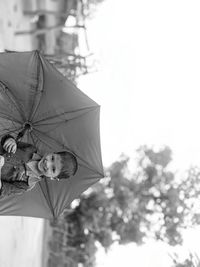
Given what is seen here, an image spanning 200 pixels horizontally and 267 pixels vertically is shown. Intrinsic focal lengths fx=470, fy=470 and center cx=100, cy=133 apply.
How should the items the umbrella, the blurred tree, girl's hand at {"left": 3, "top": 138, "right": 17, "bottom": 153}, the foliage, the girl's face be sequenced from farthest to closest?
the blurred tree → the umbrella → the foliage → girl's hand at {"left": 3, "top": 138, "right": 17, "bottom": 153} → the girl's face

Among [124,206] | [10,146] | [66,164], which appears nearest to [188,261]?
[66,164]

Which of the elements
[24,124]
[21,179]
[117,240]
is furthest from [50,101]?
[117,240]

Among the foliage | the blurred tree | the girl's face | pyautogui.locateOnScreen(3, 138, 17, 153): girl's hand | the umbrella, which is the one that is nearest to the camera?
the girl's face

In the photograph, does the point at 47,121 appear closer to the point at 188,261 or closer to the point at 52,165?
the point at 52,165

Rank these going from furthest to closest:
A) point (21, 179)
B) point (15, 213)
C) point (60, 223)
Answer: point (60, 223)
point (15, 213)
point (21, 179)

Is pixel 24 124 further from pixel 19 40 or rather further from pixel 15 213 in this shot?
pixel 19 40

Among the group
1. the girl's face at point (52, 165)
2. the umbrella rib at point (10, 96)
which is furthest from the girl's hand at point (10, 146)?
the umbrella rib at point (10, 96)

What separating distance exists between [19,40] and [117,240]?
10.9 meters

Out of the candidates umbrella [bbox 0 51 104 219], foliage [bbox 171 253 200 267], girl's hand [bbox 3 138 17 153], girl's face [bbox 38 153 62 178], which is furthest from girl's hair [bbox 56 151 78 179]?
foliage [bbox 171 253 200 267]

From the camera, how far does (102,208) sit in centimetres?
2286

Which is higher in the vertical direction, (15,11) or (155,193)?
(15,11)

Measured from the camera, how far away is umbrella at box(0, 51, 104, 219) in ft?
22.1

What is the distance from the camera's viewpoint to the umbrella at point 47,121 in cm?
672

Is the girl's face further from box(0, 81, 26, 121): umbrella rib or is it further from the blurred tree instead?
the blurred tree
